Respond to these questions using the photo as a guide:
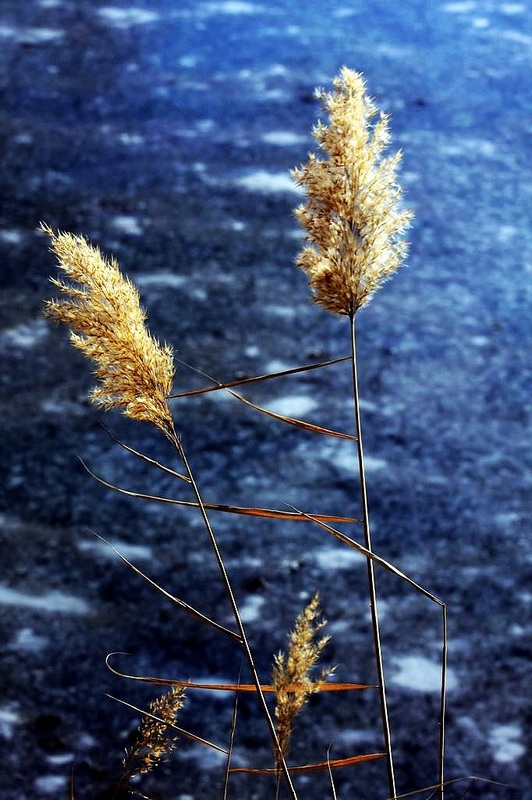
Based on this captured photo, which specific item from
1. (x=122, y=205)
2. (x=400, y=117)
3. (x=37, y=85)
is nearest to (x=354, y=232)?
(x=122, y=205)

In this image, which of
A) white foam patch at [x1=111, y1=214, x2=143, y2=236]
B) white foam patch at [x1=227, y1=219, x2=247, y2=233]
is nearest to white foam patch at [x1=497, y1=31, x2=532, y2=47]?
white foam patch at [x1=227, y1=219, x2=247, y2=233]

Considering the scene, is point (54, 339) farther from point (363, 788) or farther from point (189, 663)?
point (363, 788)

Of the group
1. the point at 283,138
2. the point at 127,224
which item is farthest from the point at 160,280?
the point at 283,138

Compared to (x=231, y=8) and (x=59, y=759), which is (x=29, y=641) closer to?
(x=59, y=759)

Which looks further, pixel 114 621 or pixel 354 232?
pixel 114 621

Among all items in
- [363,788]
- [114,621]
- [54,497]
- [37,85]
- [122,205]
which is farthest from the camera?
[37,85]

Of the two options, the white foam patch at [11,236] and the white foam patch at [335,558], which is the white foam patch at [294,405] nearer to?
the white foam patch at [335,558]

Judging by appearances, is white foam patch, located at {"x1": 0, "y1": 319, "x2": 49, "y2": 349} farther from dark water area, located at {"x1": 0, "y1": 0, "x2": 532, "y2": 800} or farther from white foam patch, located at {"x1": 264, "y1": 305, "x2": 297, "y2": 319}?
white foam patch, located at {"x1": 264, "y1": 305, "x2": 297, "y2": 319}
